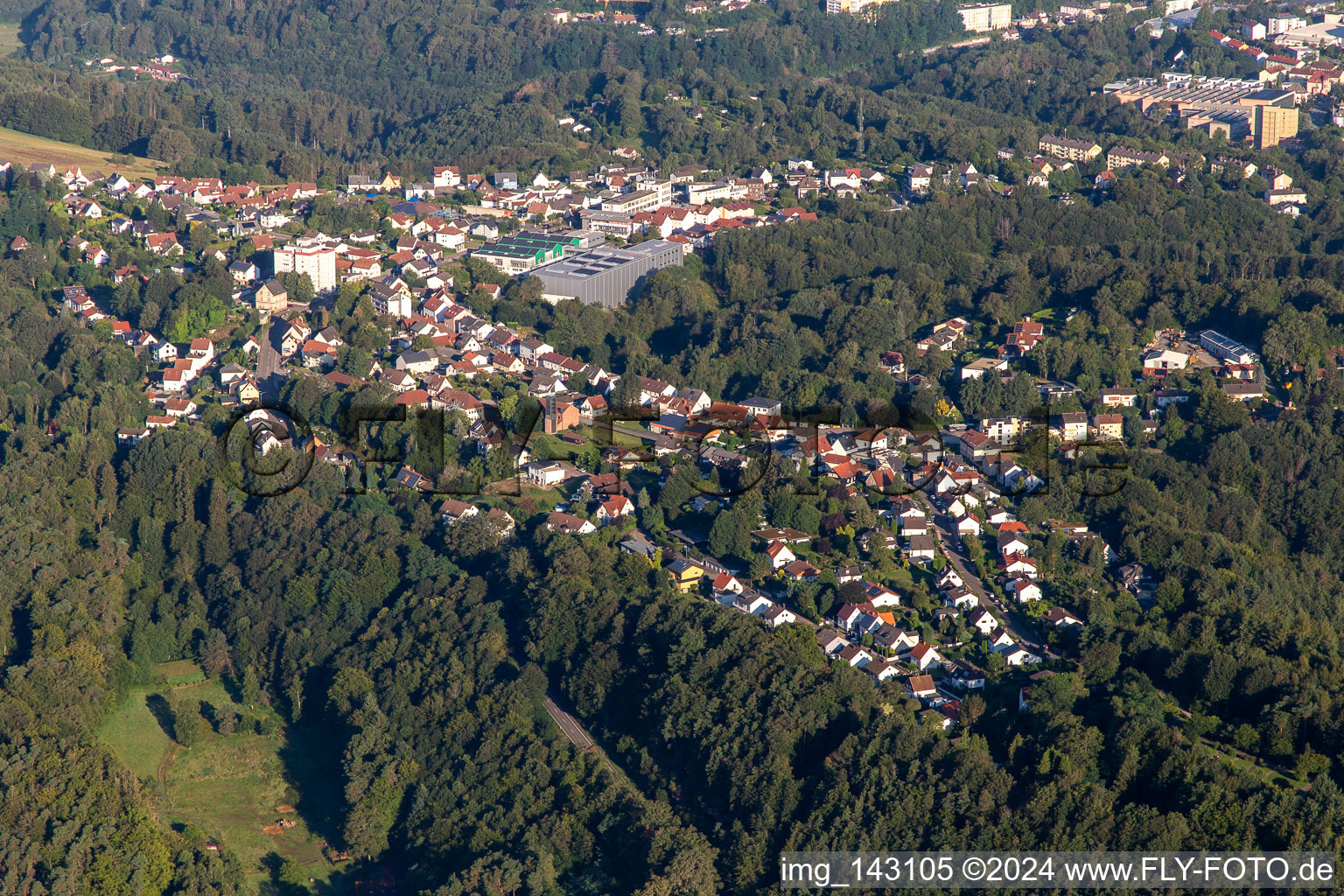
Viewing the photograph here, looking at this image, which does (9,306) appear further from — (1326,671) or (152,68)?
(152,68)

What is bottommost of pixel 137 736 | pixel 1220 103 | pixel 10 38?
pixel 137 736

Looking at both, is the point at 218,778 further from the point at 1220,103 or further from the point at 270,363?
the point at 1220,103

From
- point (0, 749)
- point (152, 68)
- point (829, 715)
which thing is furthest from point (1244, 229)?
point (152, 68)

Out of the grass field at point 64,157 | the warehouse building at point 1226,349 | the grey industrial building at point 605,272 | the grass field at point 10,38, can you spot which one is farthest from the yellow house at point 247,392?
the grass field at point 10,38

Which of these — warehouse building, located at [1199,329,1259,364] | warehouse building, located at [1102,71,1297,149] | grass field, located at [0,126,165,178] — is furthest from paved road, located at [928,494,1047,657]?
grass field, located at [0,126,165,178]

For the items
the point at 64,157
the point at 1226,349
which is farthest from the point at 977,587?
the point at 64,157

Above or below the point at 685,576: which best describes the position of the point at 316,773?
below

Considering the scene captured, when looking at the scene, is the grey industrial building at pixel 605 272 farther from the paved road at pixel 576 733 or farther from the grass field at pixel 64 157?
the paved road at pixel 576 733
